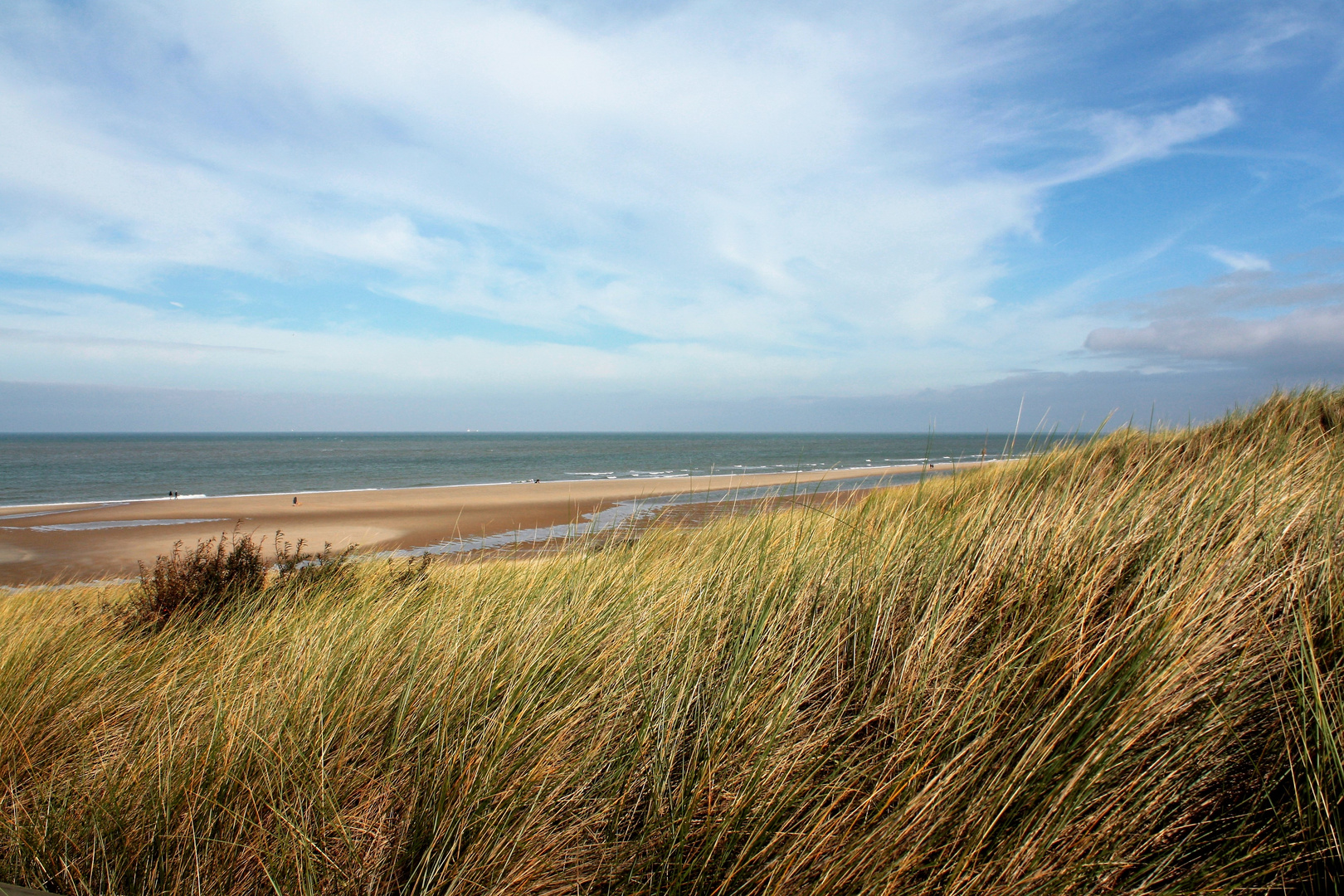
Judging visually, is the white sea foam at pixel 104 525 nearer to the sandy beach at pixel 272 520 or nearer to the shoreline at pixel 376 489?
the sandy beach at pixel 272 520

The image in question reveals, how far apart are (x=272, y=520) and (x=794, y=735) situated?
21.0m

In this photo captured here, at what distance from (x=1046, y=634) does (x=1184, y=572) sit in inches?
24.0

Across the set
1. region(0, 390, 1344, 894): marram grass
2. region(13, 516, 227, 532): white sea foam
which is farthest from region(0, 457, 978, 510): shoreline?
region(0, 390, 1344, 894): marram grass

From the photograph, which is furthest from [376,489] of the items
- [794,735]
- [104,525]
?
[794,735]

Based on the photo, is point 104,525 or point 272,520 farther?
point 272,520

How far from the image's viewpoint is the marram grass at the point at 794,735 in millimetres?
1420

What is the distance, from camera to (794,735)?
74.2 inches

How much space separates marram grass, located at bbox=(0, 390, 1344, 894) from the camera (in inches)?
55.9

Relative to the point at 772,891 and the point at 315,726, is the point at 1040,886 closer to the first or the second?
the point at 772,891

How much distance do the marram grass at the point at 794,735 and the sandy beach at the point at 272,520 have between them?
7960 millimetres

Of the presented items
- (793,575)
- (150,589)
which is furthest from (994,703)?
(150,589)

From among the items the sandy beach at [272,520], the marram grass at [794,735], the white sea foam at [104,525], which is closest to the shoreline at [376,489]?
the sandy beach at [272,520]

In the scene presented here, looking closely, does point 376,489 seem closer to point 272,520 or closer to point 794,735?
point 272,520

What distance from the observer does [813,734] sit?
1784 millimetres
